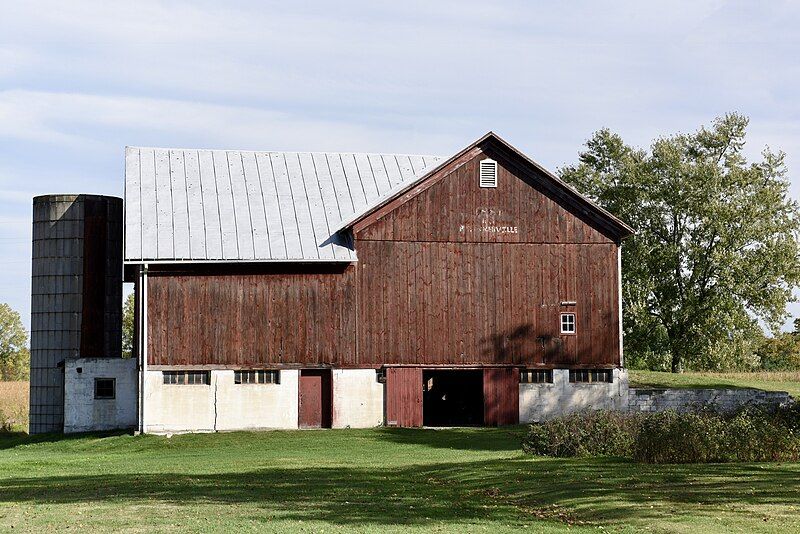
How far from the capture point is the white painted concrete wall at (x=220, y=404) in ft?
133

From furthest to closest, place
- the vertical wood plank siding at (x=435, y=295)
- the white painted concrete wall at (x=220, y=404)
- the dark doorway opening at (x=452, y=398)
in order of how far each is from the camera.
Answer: the dark doorway opening at (x=452, y=398) → the vertical wood plank siding at (x=435, y=295) → the white painted concrete wall at (x=220, y=404)

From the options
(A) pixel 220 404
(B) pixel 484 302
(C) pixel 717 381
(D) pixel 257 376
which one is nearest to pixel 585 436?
(B) pixel 484 302

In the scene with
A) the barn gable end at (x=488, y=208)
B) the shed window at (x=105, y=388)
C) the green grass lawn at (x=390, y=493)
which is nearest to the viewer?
the green grass lawn at (x=390, y=493)

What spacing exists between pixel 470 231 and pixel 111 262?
49.3 ft

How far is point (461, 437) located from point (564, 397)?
6.86m

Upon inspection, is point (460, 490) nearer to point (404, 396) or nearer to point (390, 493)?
point (390, 493)

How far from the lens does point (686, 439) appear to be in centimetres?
2606

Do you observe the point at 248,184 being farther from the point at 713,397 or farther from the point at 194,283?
the point at 713,397

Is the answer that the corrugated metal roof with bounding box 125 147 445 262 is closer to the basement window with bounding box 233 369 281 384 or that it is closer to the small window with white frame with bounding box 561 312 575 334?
the basement window with bounding box 233 369 281 384

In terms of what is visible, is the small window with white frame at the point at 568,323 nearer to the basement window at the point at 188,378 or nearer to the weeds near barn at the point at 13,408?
the basement window at the point at 188,378

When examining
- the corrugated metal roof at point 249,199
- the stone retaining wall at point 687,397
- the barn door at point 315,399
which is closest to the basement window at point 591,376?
the stone retaining wall at point 687,397

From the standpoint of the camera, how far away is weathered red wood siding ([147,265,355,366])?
41000mm

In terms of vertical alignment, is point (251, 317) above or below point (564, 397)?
above

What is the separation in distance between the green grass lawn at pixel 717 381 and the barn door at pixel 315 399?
14696 millimetres
